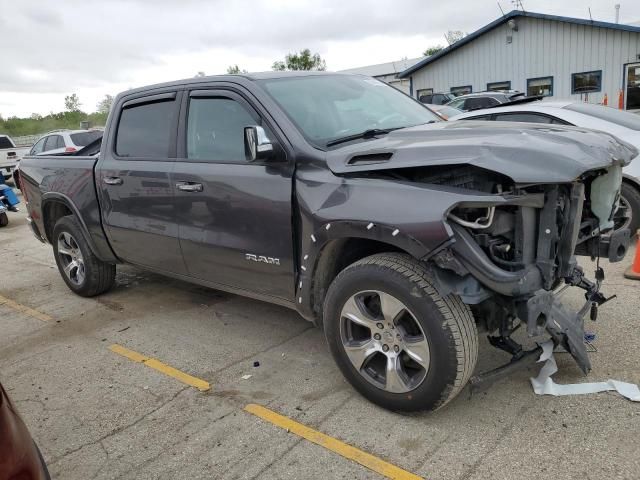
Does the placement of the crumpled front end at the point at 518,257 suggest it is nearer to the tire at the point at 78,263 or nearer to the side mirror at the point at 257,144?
the side mirror at the point at 257,144

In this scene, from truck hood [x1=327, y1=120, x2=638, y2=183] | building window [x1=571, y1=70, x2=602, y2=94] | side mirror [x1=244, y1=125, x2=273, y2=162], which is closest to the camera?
truck hood [x1=327, y1=120, x2=638, y2=183]

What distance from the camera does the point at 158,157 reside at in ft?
14.0

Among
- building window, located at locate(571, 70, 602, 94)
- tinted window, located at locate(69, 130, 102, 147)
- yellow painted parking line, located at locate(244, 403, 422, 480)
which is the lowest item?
yellow painted parking line, located at locate(244, 403, 422, 480)

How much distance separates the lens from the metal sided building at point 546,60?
20531 mm

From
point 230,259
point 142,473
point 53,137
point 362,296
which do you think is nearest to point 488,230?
point 362,296

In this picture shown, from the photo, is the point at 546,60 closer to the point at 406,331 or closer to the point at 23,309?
the point at 23,309

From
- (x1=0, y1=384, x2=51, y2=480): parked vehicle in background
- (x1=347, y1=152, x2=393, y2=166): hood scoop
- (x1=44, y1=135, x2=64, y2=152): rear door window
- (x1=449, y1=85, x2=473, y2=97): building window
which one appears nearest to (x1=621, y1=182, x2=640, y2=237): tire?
(x1=347, y1=152, x2=393, y2=166): hood scoop

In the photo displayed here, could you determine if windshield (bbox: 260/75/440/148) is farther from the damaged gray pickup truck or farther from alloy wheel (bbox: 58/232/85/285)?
alloy wheel (bbox: 58/232/85/285)

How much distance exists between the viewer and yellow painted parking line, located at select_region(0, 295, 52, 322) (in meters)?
5.18

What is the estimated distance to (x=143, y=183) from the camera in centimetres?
430

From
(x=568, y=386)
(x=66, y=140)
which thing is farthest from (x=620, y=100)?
(x=568, y=386)

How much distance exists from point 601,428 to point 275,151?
2.38m

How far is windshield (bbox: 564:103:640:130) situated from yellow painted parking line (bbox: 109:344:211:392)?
5243 mm

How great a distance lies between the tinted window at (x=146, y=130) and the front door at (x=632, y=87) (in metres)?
21.3
